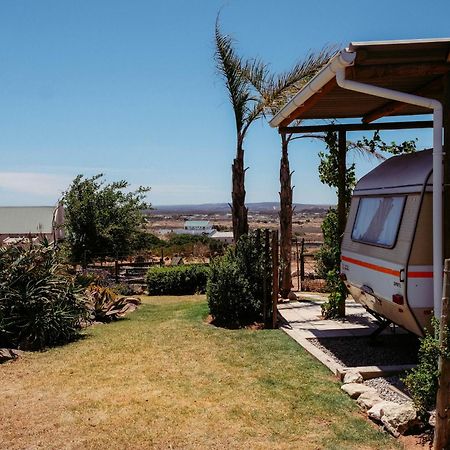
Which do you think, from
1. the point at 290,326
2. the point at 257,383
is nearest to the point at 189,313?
the point at 290,326

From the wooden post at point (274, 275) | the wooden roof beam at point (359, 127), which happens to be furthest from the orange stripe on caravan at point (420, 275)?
the wooden roof beam at point (359, 127)

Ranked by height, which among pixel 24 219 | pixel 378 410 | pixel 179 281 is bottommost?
pixel 179 281

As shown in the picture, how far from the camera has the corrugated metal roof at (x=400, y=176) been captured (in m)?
6.70

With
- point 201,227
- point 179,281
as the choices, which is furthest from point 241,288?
point 201,227

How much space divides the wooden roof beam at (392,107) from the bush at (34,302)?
6321 millimetres

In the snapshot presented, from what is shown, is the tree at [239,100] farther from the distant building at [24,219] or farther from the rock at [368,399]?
the distant building at [24,219]

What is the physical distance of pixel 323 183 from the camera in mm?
11203

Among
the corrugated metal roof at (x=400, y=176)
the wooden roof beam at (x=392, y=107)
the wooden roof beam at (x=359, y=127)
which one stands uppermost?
the wooden roof beam at (x=392, y=107)

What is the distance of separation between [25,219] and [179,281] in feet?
68.0

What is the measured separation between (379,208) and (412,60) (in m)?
2.36

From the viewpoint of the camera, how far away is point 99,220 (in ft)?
71.1

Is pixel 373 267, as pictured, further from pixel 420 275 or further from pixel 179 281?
pixel 179 281

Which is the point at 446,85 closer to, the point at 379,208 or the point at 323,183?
the point at 379,208

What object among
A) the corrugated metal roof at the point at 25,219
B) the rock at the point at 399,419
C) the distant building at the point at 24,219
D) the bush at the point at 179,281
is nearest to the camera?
the rock at the point at 399,419
